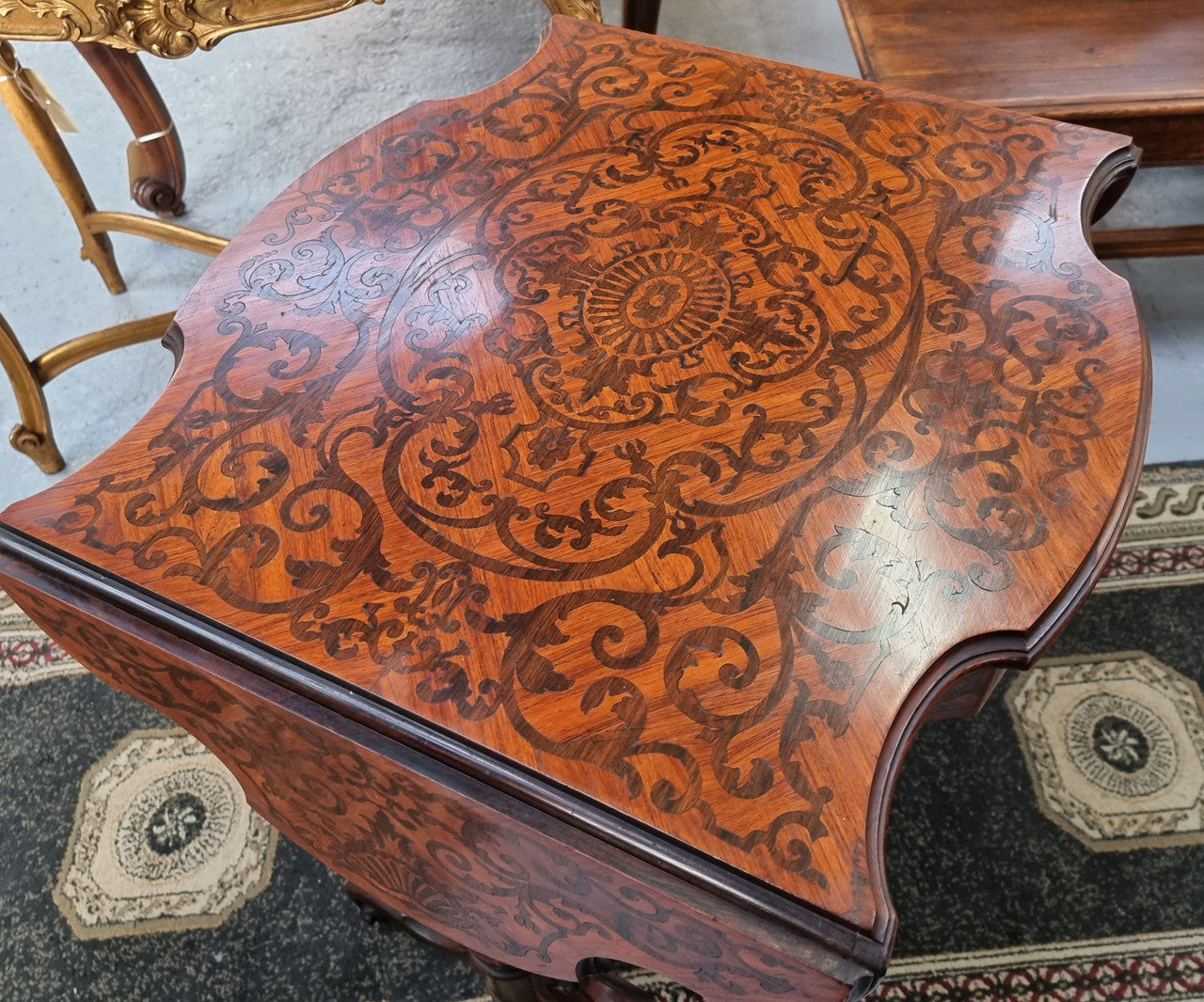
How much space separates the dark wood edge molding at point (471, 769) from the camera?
1.86ft

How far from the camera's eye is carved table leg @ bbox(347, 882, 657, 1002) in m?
0.96

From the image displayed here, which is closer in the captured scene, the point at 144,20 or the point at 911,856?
the point at 144,20

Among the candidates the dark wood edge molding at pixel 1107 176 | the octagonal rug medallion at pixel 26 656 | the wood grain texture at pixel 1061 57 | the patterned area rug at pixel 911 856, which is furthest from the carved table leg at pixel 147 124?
the dark wood edge molding at pixel 1107 176

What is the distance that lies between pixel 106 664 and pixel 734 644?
50cm

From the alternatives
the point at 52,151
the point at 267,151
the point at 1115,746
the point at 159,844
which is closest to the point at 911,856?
the point at 1115,746

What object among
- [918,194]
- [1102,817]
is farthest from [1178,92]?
[1102,817]

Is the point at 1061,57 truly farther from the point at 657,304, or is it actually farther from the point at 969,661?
the point at 969,661

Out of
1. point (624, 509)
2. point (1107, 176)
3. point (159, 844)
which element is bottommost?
point (159, 844)

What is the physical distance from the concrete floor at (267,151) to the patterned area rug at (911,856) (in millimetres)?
423

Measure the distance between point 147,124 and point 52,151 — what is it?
0.24 meters

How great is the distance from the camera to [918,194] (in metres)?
0.94

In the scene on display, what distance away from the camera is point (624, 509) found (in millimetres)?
741

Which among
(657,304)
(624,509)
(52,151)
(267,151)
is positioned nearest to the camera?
(624,509)

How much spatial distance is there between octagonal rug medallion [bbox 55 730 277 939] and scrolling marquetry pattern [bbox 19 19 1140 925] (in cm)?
60
